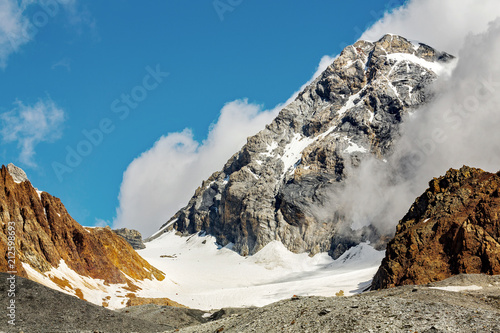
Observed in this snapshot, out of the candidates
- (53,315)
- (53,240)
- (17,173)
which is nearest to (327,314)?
(53,315)

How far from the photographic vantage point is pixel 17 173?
115438 millimetres

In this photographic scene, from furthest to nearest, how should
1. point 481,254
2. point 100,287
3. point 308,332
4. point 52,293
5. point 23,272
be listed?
point 100,287, point 23,272, point 481,254, point 52,293, point 308,332

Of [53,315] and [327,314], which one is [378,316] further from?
[53,315]

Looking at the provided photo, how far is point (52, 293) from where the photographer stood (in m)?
42.0

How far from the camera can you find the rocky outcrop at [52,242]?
92500 mm

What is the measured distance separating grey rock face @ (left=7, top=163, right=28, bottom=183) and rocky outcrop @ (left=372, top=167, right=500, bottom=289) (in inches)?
3466

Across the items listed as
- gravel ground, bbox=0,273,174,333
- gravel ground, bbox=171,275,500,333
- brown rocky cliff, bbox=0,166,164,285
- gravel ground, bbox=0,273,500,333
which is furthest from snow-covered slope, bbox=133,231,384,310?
gravel ground, bbox=171,275,500,333

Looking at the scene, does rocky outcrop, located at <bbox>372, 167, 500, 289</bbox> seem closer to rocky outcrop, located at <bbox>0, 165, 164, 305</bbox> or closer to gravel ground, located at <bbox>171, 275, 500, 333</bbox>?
gravel ground, located at <bbox>171, 275, 500, 333</bbox>

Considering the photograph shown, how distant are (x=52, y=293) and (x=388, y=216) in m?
167

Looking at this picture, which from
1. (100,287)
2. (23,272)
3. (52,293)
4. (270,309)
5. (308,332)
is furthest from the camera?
(100,287)

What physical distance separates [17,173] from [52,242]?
21220 mm

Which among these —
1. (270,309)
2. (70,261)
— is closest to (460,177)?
(270,309)

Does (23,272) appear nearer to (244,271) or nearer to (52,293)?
(52,293)

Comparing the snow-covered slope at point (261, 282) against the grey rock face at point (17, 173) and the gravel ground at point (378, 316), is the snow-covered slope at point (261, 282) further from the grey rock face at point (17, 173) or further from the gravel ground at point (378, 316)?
the gravel ground at point (378, 316)
